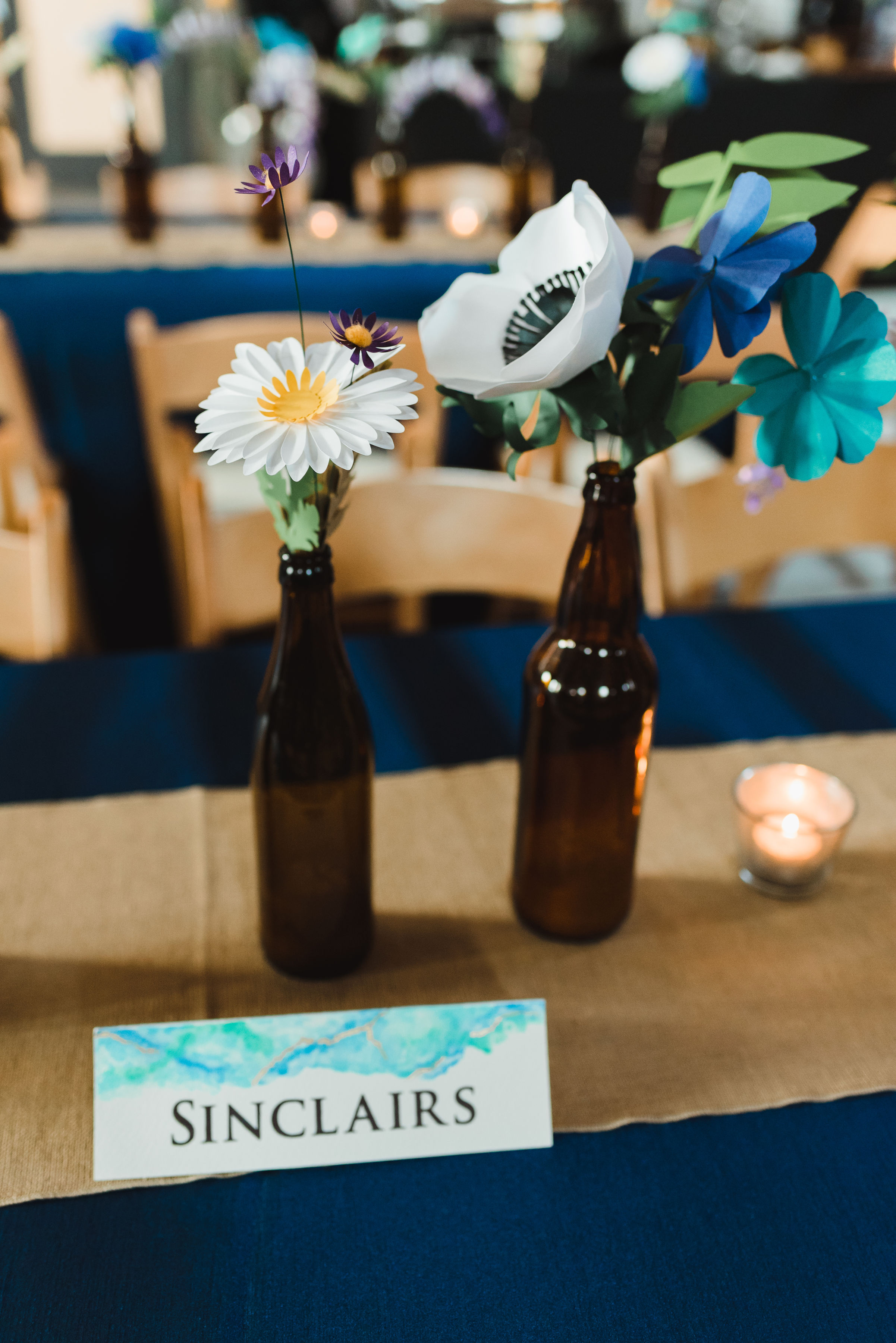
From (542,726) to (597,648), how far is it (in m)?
0.05

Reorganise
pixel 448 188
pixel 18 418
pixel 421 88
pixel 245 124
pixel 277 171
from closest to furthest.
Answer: pixel 277 171, pixel 18 418, pixel 421 88, pixel 245 124, pixel 448 188

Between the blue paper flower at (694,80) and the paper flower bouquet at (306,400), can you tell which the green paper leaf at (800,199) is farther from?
the blue paper flower at (694,80)

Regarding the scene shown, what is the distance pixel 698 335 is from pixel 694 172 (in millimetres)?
117

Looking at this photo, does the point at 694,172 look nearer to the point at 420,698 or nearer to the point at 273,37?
the point at 420,698

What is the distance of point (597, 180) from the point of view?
4188 mm

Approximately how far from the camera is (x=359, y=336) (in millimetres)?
400

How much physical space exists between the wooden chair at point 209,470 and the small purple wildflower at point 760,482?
18.2 inches

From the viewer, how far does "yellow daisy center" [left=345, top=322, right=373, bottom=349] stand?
0.40 metres

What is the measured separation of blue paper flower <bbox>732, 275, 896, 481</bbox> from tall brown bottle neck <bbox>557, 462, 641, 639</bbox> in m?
0.07

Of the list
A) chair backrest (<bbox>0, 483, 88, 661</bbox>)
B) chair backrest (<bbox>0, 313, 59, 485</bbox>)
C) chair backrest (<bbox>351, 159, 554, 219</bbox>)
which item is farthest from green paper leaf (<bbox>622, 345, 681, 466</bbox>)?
chair backrest (<bbox>351, 159, 554, 219</bbox>)

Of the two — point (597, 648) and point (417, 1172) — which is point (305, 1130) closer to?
point (417, 1172)

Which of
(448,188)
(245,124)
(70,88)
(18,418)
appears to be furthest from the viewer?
(70,88)

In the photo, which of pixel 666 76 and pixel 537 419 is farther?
pixel 666 76

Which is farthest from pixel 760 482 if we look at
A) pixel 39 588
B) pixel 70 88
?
pixel 70 88
